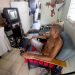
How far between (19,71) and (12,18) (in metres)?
1.61

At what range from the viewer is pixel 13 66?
2049 mm

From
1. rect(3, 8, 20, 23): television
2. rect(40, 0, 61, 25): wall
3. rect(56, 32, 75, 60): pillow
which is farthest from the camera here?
rect(40, 0, 61, 25): wall

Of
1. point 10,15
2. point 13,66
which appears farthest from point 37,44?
point 10,15

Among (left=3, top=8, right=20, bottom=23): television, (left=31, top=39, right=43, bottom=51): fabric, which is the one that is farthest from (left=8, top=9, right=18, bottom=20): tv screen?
(left=31, top=39, right=43, bottom=51): fabric

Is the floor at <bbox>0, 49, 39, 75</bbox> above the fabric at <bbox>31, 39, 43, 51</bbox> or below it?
below

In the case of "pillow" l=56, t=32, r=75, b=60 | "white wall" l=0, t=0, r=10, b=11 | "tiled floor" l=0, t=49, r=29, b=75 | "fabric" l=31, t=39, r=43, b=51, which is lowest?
"tiled floor" l=0, t=49, r=29, b=75

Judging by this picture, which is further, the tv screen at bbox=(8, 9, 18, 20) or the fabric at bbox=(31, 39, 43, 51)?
the tv screen at bbox=(8, 9, 18, 20)

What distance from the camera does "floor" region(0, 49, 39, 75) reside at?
1.89 m

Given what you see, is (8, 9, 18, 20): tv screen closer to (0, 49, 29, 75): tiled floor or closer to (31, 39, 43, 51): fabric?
(0, 49, 29, 75): tiled floor

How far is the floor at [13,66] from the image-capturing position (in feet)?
6.19

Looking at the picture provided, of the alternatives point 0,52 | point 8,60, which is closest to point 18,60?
point 8,60

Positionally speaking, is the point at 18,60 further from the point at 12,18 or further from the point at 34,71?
the point at 12,18

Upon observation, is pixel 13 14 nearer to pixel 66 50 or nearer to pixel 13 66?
pixel 13 66

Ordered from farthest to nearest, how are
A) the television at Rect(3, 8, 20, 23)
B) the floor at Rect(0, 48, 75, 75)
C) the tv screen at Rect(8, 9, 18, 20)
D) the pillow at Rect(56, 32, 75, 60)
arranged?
the tv screen at Rect(8, 9, 18, 20) → the television at Rect(3, 8, 20, 23) → the floor at Rect(0, 48, 75, 75) → the pillow at Rect(56, 32, 75, 60)
